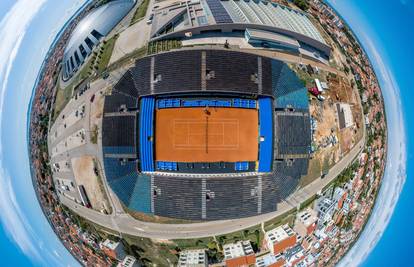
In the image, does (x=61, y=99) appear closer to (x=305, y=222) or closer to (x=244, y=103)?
(x=244, y=103)

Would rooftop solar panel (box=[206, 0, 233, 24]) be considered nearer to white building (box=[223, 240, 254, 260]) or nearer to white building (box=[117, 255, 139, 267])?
white building (box=[223, 240, 254, 260])

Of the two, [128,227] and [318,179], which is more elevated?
[318,179]

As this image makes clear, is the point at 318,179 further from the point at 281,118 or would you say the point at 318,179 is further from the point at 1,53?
the point at 1,53

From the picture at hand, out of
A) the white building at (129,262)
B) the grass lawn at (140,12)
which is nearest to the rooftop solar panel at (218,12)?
the grass lawn at (140,12)

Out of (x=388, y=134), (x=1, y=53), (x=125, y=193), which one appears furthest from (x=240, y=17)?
(x=1, y=53)

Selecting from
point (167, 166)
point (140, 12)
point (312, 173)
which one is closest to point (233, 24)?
point (140, 12)

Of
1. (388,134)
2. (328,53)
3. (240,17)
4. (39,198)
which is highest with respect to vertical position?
(240,17)
